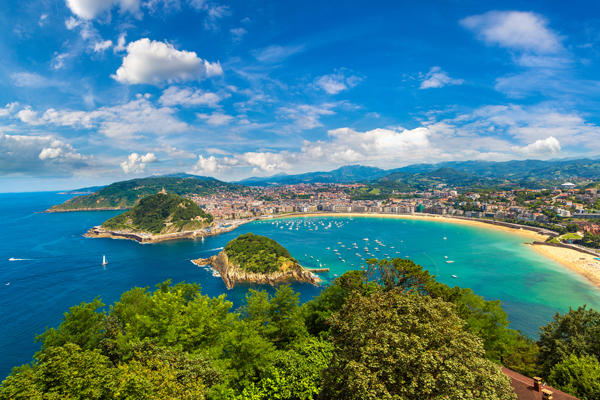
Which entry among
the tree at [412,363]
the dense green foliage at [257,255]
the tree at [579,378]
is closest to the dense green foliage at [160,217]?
the dense green foliage at [257,255]

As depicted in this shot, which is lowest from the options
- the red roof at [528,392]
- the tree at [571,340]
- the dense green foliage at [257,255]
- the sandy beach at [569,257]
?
the sandy beach at [569,257]

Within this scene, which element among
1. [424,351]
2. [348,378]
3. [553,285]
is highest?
[424,351]

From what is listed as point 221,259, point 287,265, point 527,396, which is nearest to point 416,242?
point 287,265

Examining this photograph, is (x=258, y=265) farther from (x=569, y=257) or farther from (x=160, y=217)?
(x=160, y=217)

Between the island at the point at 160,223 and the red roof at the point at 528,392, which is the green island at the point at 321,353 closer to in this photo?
the red roof at the point at 528,392

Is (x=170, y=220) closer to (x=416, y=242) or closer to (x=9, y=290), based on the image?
(x=9, y=290)

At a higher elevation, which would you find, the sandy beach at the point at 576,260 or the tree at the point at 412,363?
the tree at the point at 412,363

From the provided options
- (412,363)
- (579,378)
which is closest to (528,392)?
(579,378)
